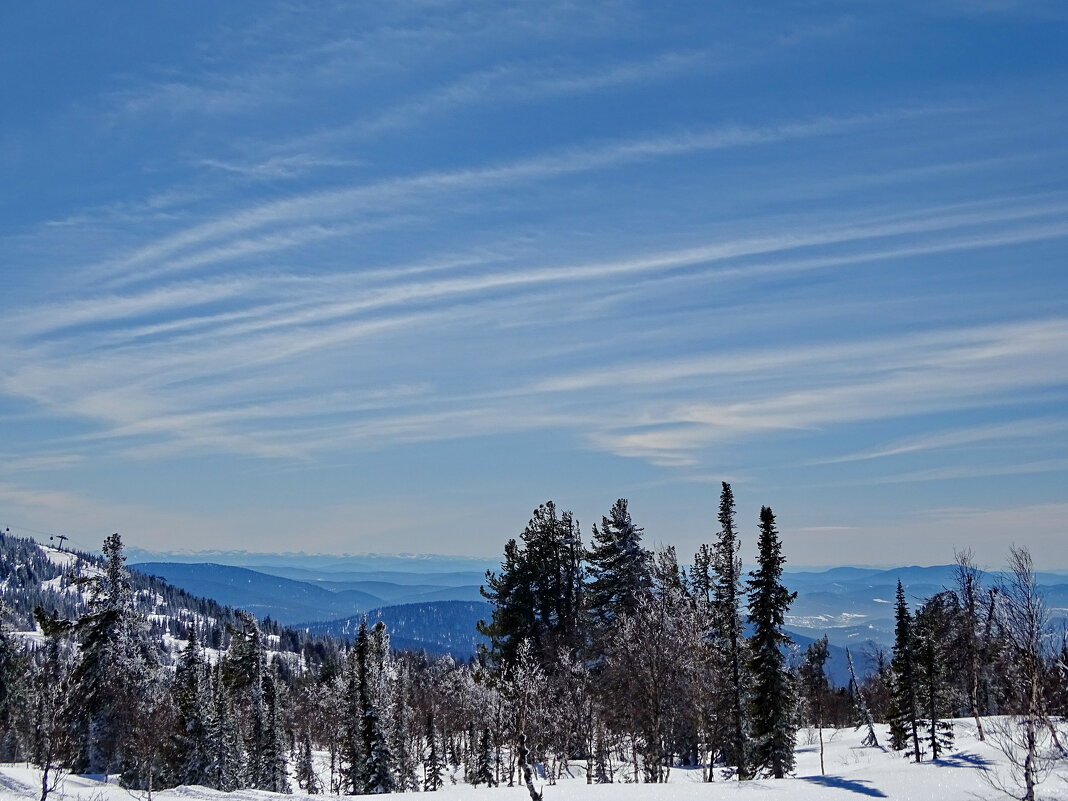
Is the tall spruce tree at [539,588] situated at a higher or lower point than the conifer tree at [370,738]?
higher

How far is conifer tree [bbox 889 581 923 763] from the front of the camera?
178 feet

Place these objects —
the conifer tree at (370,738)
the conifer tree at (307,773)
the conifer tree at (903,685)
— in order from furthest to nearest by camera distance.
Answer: the conifer tree at (307,773), the conifer tree at (903,685), the conifer tree at (370,738)

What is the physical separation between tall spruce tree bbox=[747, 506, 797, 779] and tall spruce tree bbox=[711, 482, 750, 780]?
0.80 metres

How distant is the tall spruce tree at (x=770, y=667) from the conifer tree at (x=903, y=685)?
1050cm

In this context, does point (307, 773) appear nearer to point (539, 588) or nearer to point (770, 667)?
point (539, 588)

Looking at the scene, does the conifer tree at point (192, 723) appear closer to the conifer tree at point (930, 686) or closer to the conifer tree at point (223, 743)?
the conifer tree at point (223, 743)

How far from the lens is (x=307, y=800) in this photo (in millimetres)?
39375

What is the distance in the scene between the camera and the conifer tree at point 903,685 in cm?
5426

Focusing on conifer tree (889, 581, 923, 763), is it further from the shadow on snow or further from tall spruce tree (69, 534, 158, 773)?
tall spruce tree (69, 534, 158, 773)

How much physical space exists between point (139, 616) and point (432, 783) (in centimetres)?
4239

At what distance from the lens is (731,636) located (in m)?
48.6

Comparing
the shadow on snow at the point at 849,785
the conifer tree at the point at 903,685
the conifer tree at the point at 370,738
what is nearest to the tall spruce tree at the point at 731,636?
the shadow on snow at the point at 849,785

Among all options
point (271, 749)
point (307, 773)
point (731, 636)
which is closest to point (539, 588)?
point (731, 636)

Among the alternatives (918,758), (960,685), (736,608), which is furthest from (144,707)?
(960,685)
